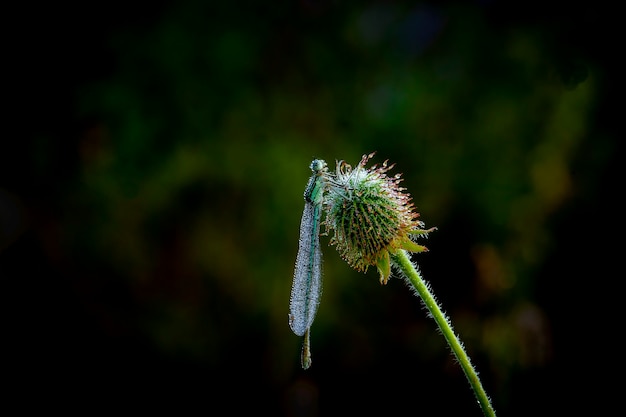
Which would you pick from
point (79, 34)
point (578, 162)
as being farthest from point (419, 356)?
point (79, 34)

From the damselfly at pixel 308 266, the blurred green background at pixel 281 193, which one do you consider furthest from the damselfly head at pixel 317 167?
the blurred green background at pixel 281 193

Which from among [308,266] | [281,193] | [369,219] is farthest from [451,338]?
[281,193]

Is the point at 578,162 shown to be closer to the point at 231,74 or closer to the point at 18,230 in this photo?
the point at 231,74

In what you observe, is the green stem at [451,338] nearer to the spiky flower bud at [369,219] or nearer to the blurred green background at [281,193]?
the spiky flower bud at [369,219]

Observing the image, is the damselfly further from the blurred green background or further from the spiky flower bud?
the blurred green background

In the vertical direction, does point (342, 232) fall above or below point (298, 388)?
below
